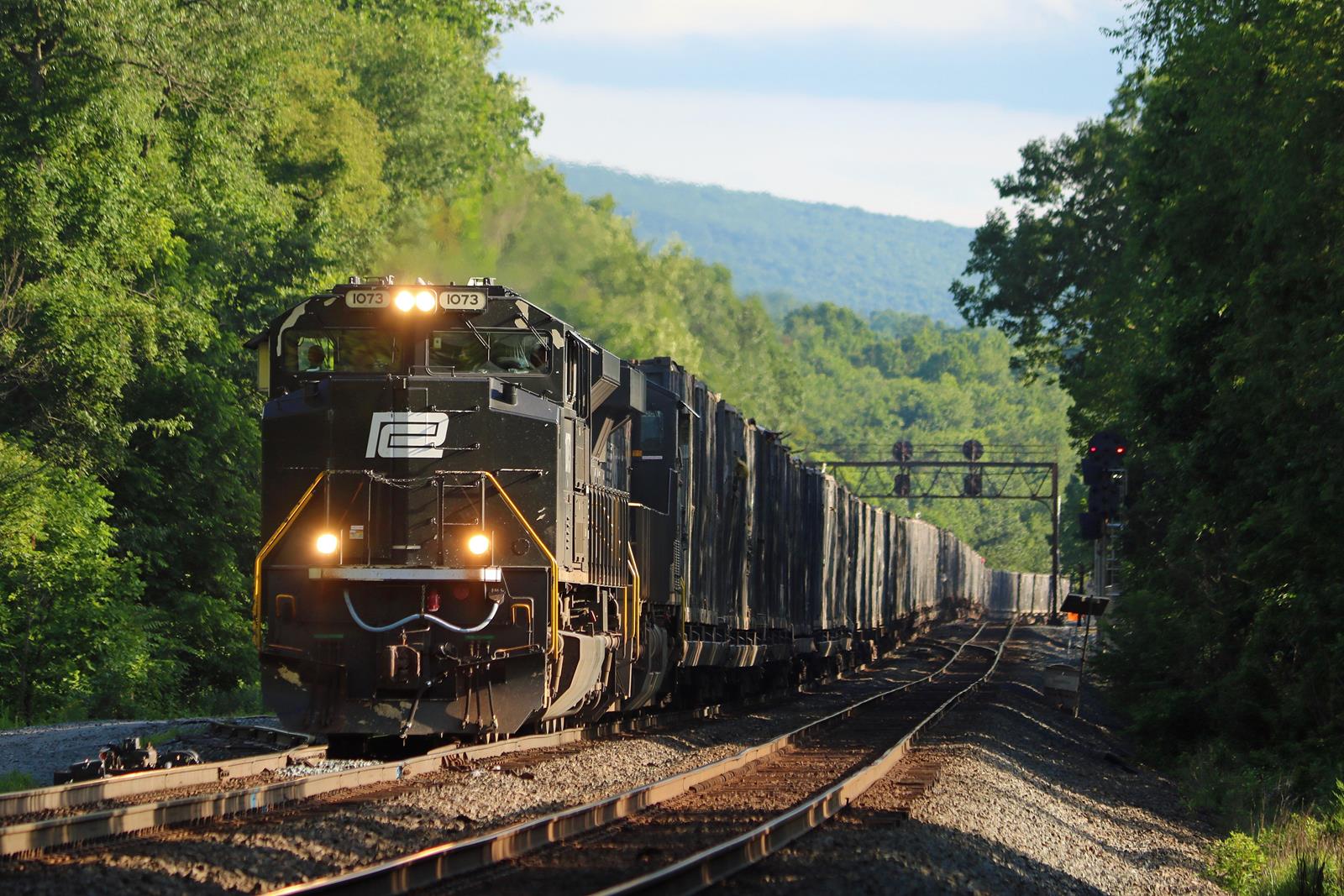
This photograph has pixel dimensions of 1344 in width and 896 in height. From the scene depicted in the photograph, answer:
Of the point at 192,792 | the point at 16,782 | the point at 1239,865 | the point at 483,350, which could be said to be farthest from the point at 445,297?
Result: the point at 1239,865

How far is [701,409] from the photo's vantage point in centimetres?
2161

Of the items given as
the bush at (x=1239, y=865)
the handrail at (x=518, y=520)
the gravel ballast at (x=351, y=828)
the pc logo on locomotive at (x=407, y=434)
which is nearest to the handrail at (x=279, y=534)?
the handrail at (x=518, y=520)

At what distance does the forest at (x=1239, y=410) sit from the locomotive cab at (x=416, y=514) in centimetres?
883

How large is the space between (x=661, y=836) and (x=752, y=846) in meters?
0.96

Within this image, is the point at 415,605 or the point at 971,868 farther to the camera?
the point at 415,605

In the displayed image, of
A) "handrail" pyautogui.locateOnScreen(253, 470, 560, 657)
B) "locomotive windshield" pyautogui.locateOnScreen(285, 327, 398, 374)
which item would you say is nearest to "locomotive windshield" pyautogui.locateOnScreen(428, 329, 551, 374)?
"locomotive windshield" pyautogui.locateOnScreen(285, 327, 398, 374)

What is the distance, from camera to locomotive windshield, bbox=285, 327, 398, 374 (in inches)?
539

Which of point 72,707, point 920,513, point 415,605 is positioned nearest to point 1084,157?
point 72,707

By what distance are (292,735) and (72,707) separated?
930cm

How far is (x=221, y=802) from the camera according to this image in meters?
10.8

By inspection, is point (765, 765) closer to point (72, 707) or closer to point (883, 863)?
point (883, 863)

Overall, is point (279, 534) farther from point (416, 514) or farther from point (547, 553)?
point (547, 553)

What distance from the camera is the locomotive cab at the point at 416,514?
13.0m

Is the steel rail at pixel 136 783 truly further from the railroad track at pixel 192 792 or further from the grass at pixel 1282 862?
the grass at pixel 1282 862
